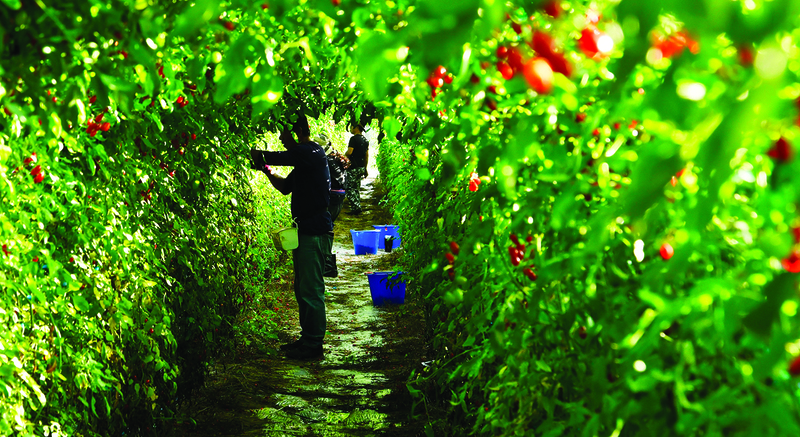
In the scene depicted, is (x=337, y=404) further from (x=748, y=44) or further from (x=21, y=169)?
(x=748, y=44)

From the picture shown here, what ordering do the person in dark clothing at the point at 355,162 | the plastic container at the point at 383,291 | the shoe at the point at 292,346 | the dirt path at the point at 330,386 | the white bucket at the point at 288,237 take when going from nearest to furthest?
the dirt path at the point at 330,386 < the white bucket at the point at 288,237 < the shoe at the point at 292,346 < the plastic container at the point at 383,291 < the person in dark clothing at the point at 355,162

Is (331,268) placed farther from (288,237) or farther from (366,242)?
(288,237)

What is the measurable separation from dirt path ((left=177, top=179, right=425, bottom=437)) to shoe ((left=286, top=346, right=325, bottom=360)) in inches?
2.6

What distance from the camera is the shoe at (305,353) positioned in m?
4.33

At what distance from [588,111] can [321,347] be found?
345 centimetres

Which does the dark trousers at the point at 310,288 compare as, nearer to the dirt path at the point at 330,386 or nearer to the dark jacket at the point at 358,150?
the dirt path at the point at 330,386

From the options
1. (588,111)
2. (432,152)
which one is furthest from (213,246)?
(588,111)

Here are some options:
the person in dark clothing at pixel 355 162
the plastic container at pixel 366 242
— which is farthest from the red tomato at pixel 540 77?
the person in dark clothing at pixel 355 162

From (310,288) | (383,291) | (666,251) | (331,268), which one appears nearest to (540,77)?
(666,251)

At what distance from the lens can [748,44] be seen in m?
0.50

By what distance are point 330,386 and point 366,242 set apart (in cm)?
430

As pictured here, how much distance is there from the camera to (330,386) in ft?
12.4

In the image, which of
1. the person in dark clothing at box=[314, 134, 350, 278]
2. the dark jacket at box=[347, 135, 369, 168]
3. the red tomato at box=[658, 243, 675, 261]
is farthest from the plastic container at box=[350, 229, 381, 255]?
the red tomato at box=[658, 243, 675, 261]

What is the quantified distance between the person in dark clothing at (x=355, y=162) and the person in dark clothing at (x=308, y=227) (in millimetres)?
3867
